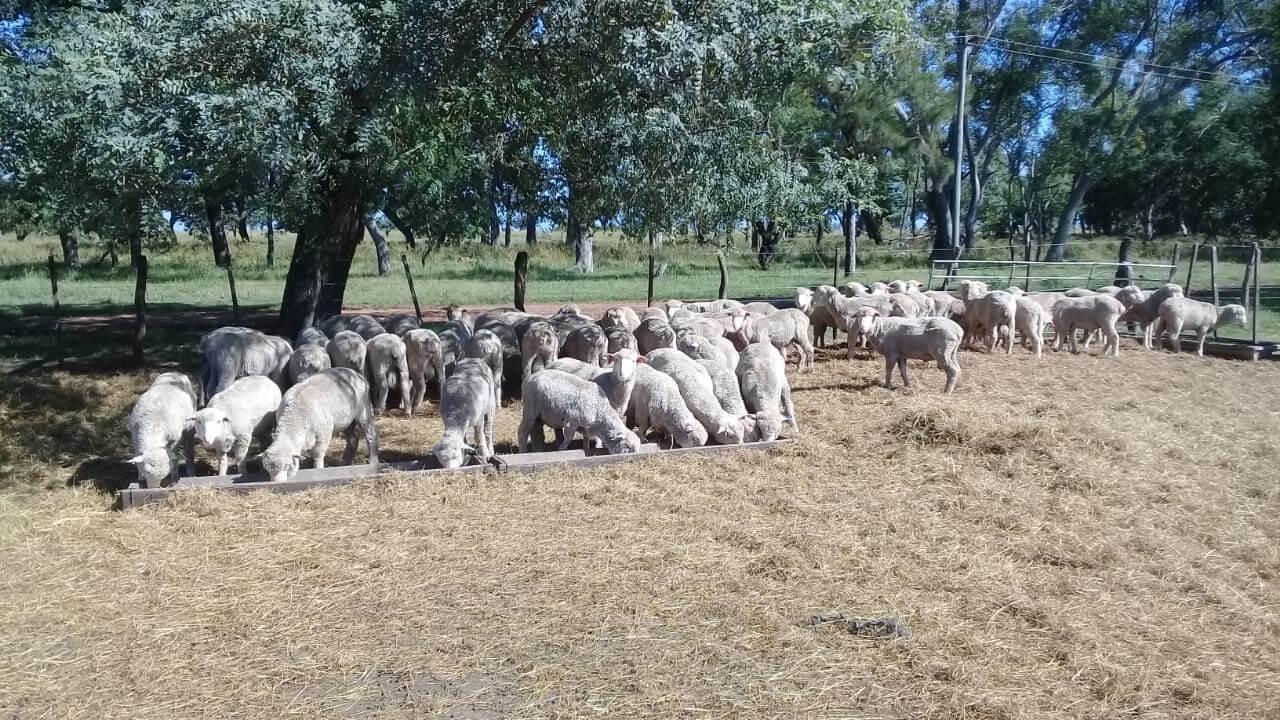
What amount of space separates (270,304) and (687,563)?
61.1ft

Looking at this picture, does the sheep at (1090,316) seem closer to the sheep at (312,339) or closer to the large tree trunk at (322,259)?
the large tree trunk at (322,259)

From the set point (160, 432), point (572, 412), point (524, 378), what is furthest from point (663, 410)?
point (160, 432)

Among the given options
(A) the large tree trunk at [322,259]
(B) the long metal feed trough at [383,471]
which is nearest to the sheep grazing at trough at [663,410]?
(B) the long metal feed trough at [383,471]

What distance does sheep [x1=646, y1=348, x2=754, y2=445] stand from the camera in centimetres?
921

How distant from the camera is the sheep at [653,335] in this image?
12047 mm

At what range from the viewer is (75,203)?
10008mm

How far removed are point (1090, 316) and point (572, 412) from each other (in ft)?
36.0

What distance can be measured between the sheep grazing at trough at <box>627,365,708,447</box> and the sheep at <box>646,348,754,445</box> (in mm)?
100

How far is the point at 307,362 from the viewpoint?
10.2 m

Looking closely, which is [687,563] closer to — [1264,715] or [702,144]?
[1264,715]

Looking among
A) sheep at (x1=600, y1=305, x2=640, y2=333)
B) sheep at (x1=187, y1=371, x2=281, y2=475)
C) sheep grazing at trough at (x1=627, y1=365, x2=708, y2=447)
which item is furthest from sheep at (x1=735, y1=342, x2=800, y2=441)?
sheep at (x1=187, y1=371, x2=281, y2=475)

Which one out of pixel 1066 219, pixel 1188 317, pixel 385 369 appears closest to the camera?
pixel 385 369

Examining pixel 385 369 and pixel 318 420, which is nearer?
pixel 318 420

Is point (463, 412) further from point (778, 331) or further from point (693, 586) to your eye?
point (778, 331)
